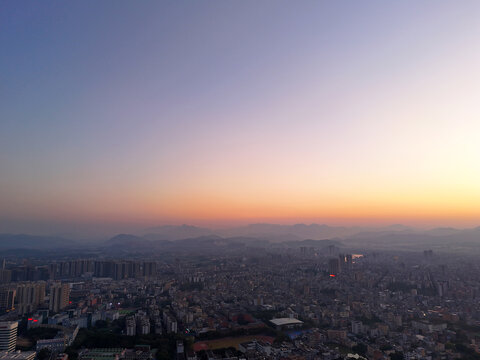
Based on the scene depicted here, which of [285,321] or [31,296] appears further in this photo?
[31,296]

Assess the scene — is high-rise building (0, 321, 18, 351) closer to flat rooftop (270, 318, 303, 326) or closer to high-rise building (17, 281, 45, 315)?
high-rise building (17, 281, 45, 315)

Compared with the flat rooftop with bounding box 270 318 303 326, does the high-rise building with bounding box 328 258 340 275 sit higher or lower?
lower

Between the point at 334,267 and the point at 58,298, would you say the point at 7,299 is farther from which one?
the point at 334,267

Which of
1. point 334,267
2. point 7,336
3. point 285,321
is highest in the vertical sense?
point 7,336

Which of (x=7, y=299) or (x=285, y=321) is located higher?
(x=7, y=299)

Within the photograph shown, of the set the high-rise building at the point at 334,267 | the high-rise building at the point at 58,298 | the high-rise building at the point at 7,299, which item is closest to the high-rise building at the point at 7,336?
the high-rise building at the point at 58,298

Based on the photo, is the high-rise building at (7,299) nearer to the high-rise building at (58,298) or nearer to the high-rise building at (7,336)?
the high-rise building at (58,298)

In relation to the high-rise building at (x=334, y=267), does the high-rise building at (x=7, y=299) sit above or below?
above

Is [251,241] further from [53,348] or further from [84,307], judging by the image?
[53,348]

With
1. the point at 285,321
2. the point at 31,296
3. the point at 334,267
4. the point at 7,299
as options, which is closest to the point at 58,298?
the point at 31,296

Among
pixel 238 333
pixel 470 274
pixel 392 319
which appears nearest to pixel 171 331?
pixel 238 333

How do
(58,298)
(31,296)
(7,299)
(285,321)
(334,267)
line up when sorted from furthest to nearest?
(334,267) < (31,296) < (7,299) < (58,298) < (285,321)

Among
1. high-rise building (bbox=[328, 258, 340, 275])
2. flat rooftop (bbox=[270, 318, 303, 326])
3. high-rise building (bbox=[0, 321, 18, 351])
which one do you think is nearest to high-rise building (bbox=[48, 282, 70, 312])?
high-rise building (bbox=[0, 321, 18, 351])
